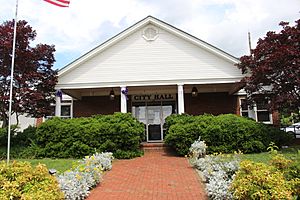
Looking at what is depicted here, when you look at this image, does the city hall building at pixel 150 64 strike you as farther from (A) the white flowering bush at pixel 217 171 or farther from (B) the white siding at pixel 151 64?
(A) the white flowering bush at pixel 217 171

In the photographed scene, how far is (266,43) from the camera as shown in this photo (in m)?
12.8

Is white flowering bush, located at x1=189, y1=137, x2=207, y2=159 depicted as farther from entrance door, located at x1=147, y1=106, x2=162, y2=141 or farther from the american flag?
the american flag

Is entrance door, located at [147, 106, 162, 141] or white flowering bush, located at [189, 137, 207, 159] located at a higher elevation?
entrance door, located at [147, 106, 162, 141]

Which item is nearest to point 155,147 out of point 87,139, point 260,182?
point 87,139

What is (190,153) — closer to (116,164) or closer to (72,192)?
(116,164)

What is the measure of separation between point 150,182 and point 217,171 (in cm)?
190

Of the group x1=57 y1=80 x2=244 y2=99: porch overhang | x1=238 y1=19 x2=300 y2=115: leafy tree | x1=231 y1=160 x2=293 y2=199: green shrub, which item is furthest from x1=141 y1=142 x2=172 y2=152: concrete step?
x1=231 y1=160 x2=293 y2=199: green shrub

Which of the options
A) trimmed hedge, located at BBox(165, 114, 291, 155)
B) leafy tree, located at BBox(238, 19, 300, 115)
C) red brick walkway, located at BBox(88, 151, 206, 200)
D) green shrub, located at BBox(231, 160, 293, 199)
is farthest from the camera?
trimmed hedge, located at BBox(165, 114, 291, 155)

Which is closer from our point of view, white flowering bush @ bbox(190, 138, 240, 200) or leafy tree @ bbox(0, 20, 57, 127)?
white flowering bush @ bbox(190, 138, 240, 200)

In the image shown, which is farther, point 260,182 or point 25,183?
point 25,183

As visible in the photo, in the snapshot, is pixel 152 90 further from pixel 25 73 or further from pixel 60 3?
pixel 60 3

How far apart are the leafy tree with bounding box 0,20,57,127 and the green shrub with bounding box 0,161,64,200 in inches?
321

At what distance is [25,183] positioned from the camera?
17.5 feet

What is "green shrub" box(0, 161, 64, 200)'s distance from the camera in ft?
16.2
